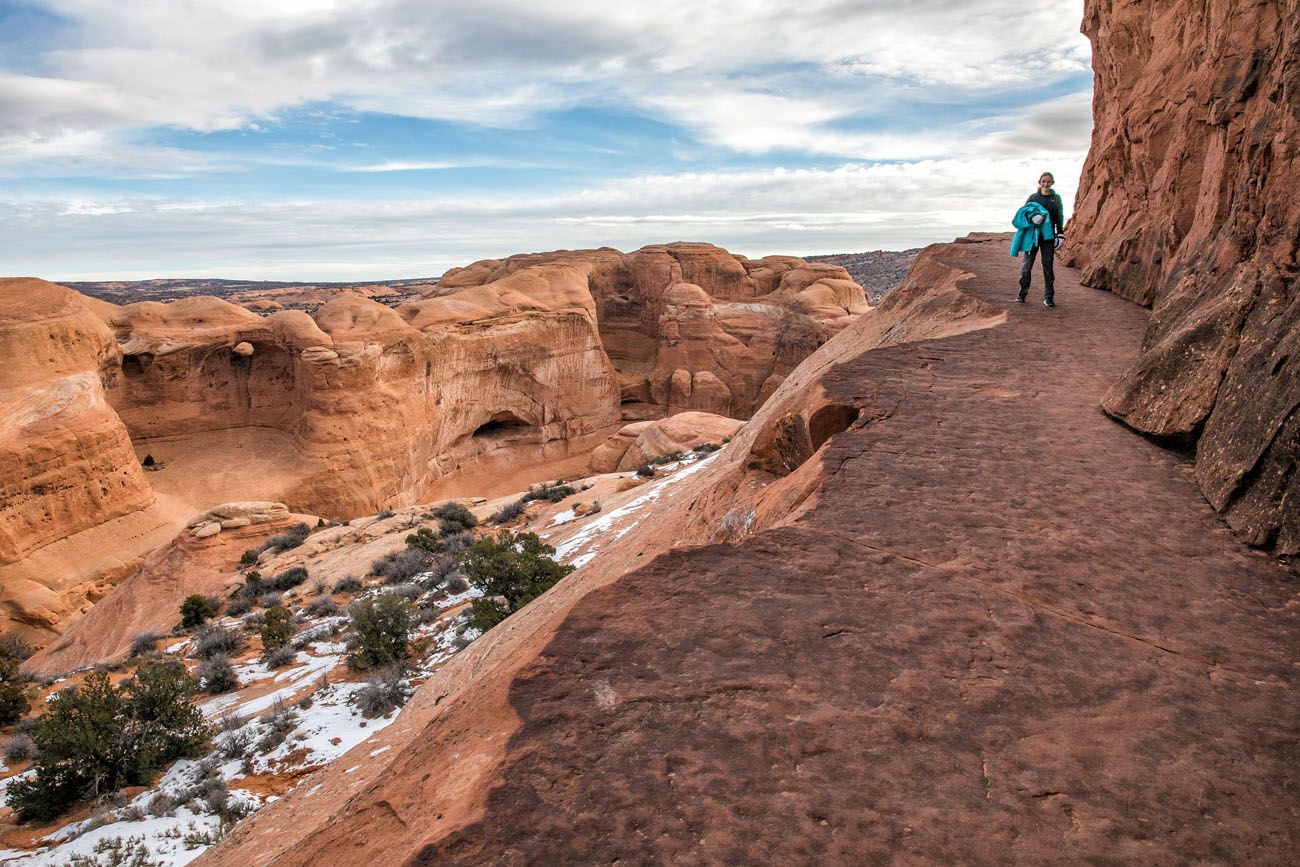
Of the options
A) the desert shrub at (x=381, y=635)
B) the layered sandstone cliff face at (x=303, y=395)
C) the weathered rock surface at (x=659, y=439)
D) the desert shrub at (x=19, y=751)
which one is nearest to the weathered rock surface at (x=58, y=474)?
the layered sandstone cliff face at (x=303, y=395)

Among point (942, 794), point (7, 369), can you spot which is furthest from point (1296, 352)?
point (7, 369)

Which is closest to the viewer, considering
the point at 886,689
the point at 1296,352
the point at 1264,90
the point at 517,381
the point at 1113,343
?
the point at 886,689

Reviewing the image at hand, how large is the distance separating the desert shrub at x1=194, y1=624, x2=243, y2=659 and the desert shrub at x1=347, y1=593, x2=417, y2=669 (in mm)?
3315

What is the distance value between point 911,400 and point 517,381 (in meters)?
26.8

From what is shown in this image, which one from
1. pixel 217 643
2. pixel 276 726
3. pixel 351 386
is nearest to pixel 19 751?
pixel 217 643

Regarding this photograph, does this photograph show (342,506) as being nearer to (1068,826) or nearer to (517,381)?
(517,381)

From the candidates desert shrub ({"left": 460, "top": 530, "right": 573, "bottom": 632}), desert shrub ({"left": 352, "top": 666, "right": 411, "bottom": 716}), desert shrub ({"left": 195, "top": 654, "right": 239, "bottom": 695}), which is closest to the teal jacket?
desert shrub ({"left": 460, "top": 530, "right": 573, "bottom": 632})

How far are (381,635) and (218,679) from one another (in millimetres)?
2487

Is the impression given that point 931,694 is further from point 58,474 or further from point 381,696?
point 58,474

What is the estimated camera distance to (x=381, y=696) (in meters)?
8.12

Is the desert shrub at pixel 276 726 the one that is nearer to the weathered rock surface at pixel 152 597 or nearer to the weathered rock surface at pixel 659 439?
the weathered rock surface at pixel 152 597

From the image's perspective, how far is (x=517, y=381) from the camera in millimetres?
31391

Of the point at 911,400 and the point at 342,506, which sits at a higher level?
the point at 911,400

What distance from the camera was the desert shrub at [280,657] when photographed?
10430 mm
